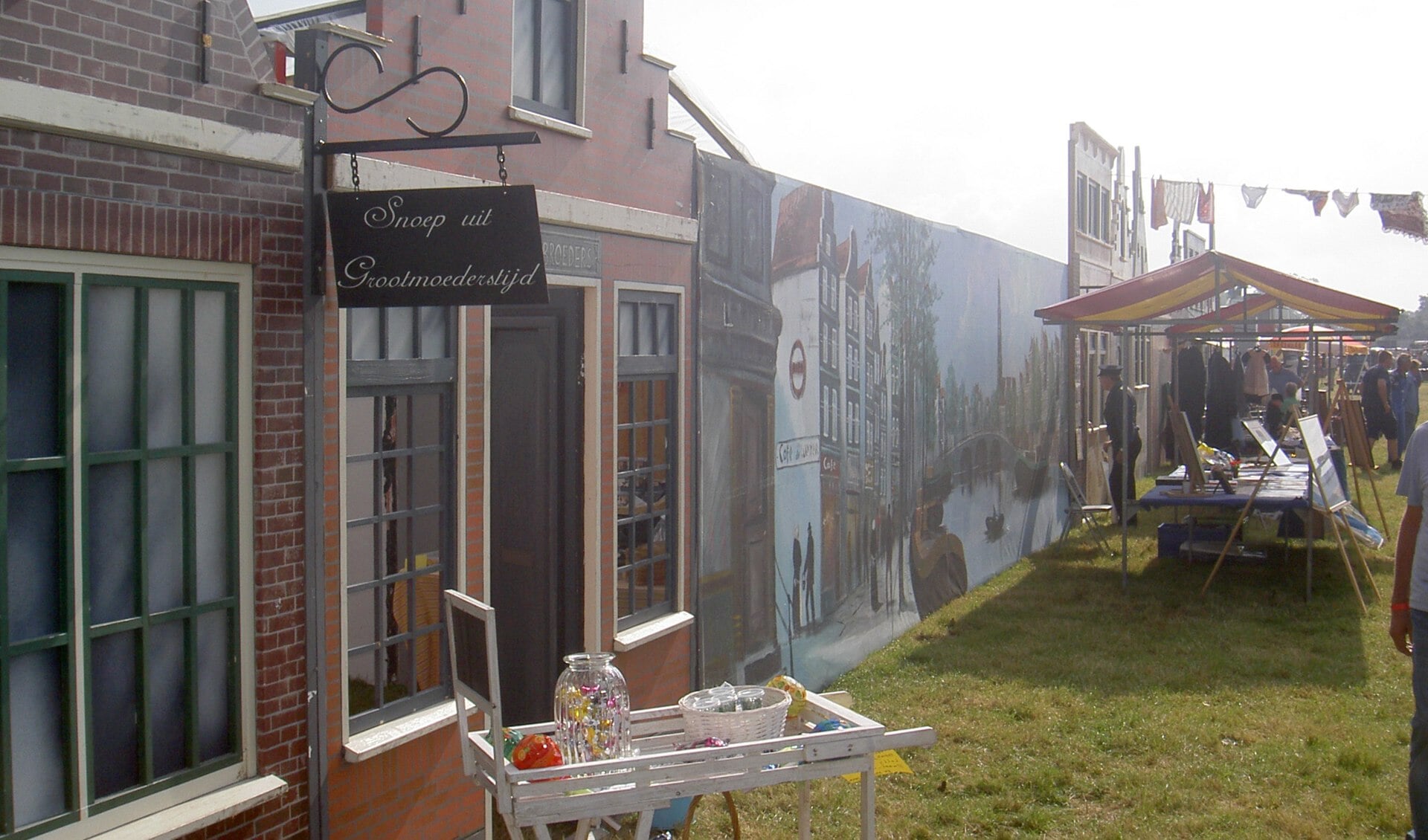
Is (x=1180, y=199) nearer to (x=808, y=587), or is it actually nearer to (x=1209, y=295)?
(x=1209, y=295)

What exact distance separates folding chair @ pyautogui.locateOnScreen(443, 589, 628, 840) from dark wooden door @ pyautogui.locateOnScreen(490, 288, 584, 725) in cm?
209

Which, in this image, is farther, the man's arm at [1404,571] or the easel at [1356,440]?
the easel at [1356,440]

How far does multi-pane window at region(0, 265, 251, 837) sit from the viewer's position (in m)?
3.55

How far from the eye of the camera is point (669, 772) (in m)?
3.73

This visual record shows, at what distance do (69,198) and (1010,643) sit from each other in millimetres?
7700

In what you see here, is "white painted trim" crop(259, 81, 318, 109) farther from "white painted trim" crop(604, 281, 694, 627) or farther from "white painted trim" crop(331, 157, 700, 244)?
"white painted trim" crop(604, 281, 694, 627)

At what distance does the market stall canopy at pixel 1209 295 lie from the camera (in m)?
11.1

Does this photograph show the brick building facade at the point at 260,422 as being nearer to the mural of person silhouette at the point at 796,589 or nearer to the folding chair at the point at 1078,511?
the mural of person silhouette at the point at 796,589

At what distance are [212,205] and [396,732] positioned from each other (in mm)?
2125

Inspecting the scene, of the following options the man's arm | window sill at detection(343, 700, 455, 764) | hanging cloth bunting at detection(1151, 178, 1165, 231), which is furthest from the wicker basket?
hanging cloth bunting at detection(1151, 178, 1165, 231)

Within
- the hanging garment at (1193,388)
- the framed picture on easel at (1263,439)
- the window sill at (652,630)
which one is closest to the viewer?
the window sill at (652,630)

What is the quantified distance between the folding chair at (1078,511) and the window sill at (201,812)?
10.6 metres

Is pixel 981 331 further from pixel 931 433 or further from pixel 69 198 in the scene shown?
pixel 69 198

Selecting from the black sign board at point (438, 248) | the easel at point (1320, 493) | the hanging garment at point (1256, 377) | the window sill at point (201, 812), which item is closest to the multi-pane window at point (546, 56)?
the black sign board at point (438, 248)
